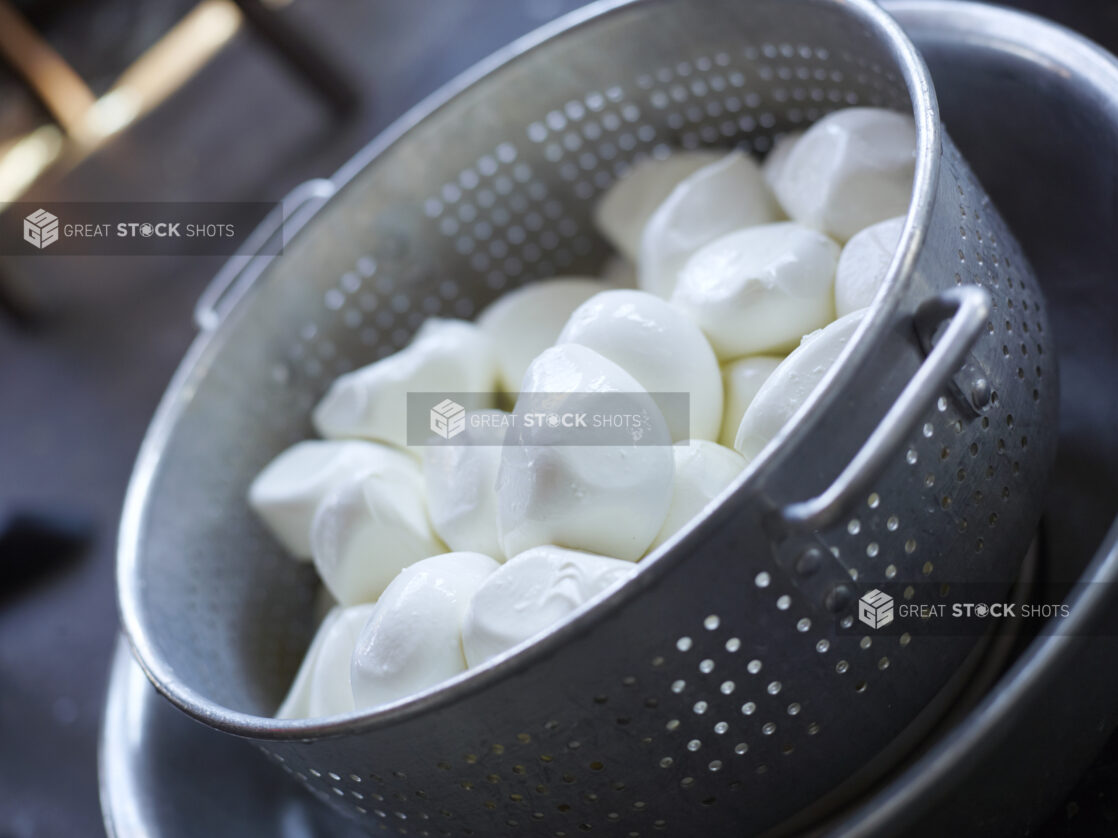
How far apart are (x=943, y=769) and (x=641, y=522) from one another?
0.26 meters

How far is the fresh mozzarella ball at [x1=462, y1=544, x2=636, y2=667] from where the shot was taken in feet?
2.22

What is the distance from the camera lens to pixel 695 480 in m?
0.78

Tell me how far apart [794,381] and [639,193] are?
0.50 metres

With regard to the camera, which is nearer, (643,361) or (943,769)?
(943,769)

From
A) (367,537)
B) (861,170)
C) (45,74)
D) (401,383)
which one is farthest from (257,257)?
(45,74)

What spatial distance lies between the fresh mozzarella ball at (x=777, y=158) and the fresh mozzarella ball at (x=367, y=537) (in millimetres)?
520

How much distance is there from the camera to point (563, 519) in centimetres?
74

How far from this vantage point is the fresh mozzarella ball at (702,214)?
3.34 ft

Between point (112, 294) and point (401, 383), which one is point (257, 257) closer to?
point (401, 383)

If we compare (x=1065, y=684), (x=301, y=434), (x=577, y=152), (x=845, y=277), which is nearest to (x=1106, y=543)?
(x=1065, y=684)

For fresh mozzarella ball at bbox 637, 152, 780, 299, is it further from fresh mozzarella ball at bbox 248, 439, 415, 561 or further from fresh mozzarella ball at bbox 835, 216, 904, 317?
fresh mozzarella ball at bbox 248, 439, 415, 561

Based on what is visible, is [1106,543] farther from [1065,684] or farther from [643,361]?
[643,361]

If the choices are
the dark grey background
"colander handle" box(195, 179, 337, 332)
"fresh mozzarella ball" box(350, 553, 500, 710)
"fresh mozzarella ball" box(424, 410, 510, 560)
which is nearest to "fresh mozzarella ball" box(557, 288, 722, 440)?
"fresh mozzarella ball" box(424, 410, 510, 560)

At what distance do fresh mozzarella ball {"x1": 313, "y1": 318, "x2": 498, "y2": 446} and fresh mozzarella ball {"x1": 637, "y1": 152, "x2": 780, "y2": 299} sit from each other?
8.4 inches
